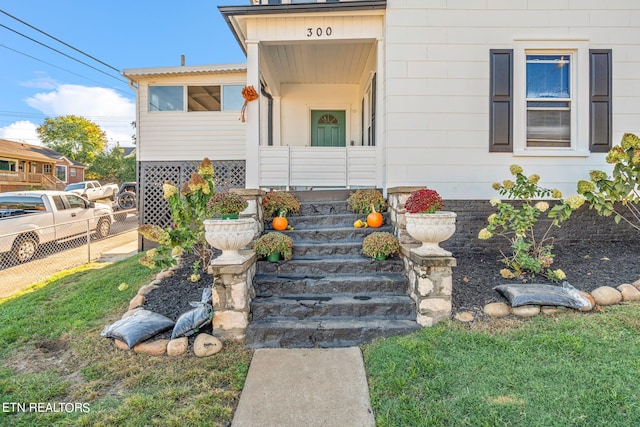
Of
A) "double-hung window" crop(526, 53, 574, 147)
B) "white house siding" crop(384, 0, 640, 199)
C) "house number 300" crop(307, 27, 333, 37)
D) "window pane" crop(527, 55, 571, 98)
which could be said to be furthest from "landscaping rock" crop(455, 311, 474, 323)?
"house number 300" crop(307, 27, 333, 37)

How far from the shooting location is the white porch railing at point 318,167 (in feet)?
17.6

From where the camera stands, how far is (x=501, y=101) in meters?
4.71

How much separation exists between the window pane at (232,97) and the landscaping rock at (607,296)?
7568 mm

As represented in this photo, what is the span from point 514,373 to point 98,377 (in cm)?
312

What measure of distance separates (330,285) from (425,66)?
3.64 meters

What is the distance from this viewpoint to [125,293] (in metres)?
4.10

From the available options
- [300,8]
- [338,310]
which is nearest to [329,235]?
[338,310]

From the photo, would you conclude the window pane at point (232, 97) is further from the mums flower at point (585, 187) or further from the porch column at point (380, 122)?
the mums flower at point (585, 187)

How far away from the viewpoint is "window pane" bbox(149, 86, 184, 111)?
25.7 ft

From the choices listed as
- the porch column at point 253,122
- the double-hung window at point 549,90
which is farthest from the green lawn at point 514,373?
the porch column at point 253,122

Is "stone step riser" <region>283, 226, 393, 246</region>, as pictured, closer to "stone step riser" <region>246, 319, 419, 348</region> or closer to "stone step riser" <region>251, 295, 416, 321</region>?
"stone step riser" <region>251, 295, 416, 321</region>

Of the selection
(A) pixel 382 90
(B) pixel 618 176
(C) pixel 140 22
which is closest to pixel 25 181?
(C) pixel 140 22

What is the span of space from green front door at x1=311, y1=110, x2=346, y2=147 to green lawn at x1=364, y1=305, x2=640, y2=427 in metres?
6.03

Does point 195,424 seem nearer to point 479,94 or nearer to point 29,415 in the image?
point 29,415
